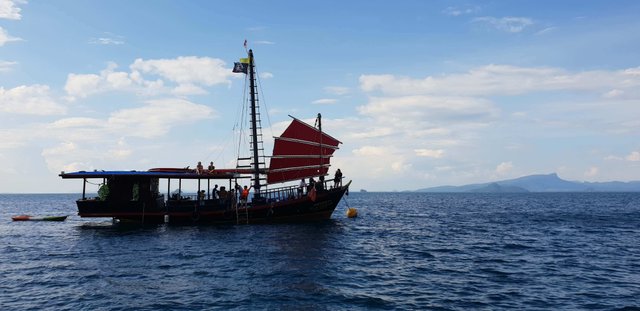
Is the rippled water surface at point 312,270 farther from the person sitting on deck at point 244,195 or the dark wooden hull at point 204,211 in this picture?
the person sitting on deck at point 244,195

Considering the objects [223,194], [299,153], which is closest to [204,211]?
[223,194]

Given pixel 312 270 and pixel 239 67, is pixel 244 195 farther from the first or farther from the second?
pixel 312 270

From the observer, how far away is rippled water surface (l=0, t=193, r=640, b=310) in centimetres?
1625

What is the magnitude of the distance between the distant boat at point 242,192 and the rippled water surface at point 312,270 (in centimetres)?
204

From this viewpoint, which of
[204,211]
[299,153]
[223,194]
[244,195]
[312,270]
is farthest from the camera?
[299,153]

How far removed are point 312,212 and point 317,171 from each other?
16.3 feet

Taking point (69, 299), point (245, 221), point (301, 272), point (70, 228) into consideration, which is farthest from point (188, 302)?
point (70, 228)

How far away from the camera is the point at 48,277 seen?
20484 millimetres

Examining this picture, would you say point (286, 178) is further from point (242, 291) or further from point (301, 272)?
point (242, 291)

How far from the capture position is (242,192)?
3788 cm

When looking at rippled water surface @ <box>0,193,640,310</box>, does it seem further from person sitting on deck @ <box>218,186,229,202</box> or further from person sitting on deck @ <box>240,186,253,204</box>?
person sitting on deck @ <box>218,186,229,202</box>

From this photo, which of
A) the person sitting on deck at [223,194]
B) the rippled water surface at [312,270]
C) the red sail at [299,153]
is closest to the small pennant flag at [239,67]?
the red sail at [299,153]

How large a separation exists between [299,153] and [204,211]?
987 cm

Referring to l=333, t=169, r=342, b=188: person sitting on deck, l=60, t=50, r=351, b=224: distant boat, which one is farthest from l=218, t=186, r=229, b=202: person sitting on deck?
l=333, t=169, r=342, b=188: person sitting on deck
